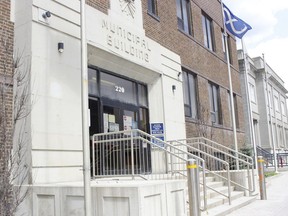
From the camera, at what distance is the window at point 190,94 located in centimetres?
1537

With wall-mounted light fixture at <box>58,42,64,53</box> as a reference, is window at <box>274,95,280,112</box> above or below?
above

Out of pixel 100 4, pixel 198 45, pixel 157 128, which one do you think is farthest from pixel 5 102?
pixel 198 45

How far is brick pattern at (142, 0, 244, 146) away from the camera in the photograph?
13.7 m

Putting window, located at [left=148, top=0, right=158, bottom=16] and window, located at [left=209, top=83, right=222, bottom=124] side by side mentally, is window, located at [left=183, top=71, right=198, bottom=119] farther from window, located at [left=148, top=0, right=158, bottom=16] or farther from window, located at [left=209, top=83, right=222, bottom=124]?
window, located at [left=148, top=0, right=158, bottom=16]

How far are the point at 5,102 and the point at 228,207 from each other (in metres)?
5.68

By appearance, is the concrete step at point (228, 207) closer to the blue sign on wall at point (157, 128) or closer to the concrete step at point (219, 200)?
the concrete step at point (219, 200)

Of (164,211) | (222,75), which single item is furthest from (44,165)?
(222,75)

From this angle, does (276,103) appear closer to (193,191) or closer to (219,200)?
(219,200)

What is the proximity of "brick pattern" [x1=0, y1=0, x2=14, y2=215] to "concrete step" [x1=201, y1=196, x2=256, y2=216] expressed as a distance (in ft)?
13.4

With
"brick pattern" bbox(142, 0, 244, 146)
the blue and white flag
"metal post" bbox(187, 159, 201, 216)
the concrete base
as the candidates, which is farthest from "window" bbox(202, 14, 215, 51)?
the concrete base

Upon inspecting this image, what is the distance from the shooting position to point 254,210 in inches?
359

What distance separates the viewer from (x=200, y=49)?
56.0 ft

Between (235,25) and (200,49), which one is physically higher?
(235,25)

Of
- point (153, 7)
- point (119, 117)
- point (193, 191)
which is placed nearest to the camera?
point (193, 191)
